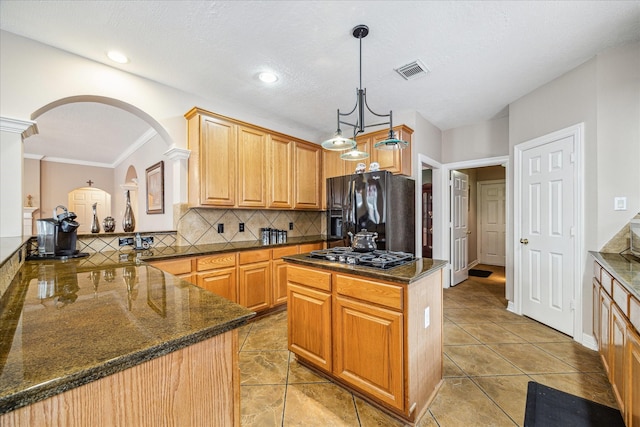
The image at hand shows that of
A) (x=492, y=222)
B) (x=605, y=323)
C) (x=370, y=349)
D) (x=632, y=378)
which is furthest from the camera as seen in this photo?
(x=492, y=222)

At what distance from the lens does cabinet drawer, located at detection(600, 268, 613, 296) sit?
1789mm

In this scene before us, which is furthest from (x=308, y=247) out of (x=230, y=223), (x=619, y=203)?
(x=619, y=203)

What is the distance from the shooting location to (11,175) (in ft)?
6.73

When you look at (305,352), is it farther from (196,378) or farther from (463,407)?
(196,378)

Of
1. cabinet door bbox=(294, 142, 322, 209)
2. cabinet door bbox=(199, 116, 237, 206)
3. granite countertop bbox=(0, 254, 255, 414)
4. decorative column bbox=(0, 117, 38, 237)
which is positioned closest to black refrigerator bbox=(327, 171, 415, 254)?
cabinet door bbox=(294, 142, 322, 209)

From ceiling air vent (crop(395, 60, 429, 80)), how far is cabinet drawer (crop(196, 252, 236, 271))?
2554mm

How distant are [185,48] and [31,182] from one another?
5638 millimetres

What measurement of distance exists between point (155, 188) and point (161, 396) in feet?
12.1

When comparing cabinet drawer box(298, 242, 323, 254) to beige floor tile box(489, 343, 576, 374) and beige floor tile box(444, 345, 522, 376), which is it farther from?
beige floor tile box(489, 343, 576, 374)

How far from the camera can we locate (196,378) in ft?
2.52

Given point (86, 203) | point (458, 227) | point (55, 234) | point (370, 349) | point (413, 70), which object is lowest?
point (370, 349)

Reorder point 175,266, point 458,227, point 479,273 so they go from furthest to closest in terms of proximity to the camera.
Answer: point 479,273 < point 458,227 < point 175,266

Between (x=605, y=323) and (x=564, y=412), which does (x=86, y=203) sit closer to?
(x=564, y=412)

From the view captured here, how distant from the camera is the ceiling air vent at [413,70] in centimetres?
249
